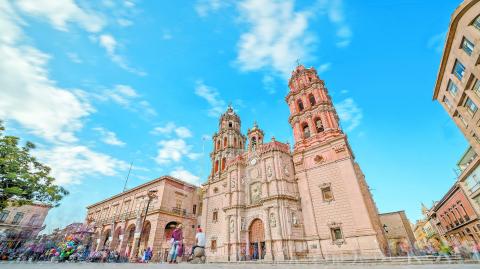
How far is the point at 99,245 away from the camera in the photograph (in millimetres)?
32938

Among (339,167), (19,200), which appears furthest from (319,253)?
(19,200)

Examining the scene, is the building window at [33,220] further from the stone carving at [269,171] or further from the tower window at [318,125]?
the tower window at [318,125]

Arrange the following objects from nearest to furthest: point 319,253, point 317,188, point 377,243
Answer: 1. point 377,243
2. point 319,253
3. point 317,188

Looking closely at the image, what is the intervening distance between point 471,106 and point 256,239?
2295 centimetres

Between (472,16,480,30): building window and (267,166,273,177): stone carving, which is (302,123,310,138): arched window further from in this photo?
(472,16,480,30): building window

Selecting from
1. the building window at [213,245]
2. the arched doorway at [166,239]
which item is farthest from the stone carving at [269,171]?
the arched doorway at [166,239]

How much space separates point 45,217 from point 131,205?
23.3 m

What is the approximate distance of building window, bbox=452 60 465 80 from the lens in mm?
15775

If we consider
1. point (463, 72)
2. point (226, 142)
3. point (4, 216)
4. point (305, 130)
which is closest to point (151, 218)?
point (226, 142)

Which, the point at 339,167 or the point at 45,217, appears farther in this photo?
the point at 45,217

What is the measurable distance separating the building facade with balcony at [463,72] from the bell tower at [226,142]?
26.5 metres

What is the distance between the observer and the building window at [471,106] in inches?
641

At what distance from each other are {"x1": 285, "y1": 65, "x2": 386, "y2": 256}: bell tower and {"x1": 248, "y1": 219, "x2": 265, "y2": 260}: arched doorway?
191 inches

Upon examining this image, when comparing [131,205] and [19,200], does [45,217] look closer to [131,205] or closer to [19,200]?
[131,205]
